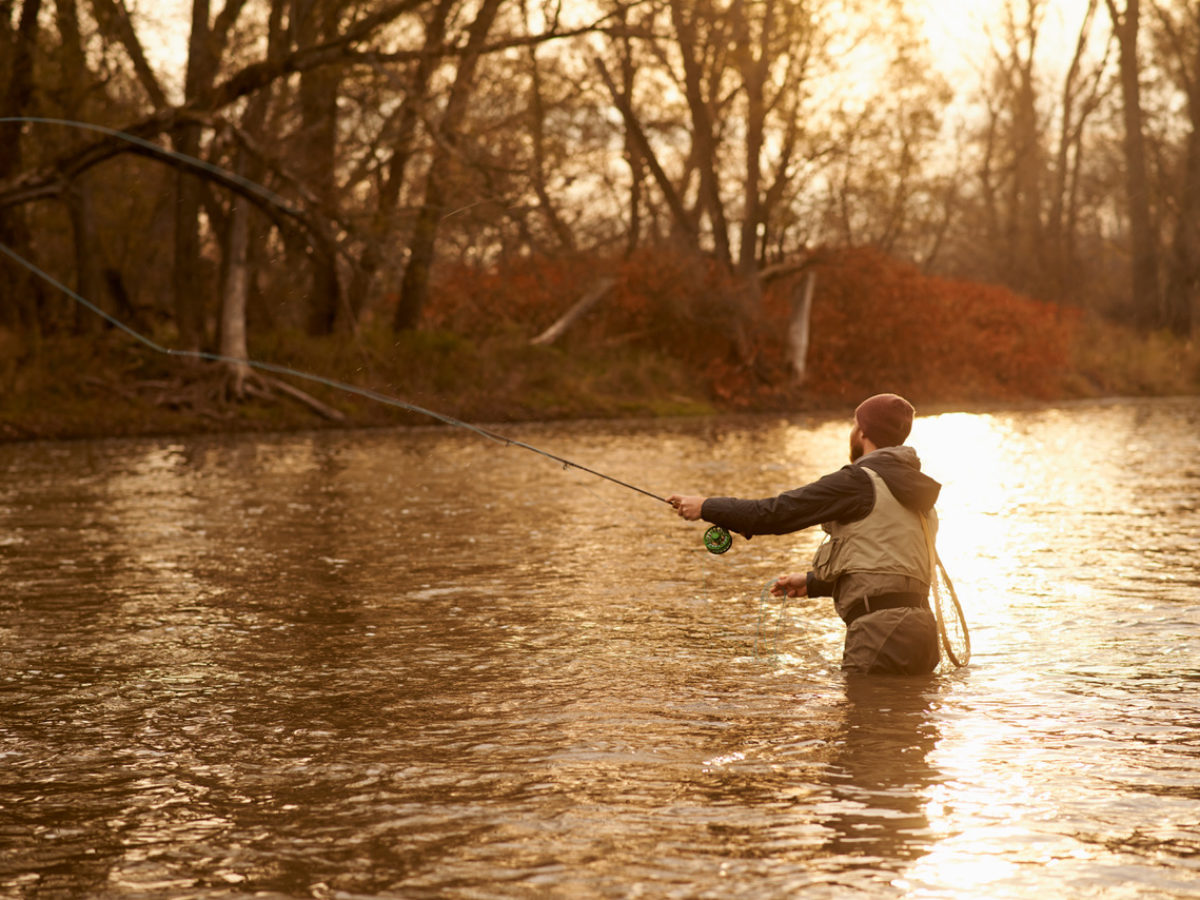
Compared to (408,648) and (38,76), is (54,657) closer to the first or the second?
(408,648)

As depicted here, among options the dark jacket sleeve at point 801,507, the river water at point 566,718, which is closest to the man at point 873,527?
the dark jacket sleeve at point 801,507

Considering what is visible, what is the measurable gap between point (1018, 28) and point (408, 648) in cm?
4404

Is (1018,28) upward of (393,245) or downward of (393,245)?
upward

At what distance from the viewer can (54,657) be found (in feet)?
25.5

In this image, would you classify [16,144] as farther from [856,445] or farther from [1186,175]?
[1186,175]

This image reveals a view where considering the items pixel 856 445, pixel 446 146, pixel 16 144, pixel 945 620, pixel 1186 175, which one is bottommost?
pixel 945 620

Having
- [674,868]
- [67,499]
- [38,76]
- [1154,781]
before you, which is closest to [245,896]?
[674,868]

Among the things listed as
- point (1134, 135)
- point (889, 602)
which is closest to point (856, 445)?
point (889, 602)

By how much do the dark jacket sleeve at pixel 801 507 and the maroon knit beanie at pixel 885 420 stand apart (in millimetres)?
201

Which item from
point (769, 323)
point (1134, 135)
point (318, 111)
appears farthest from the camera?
point (1134, 135)

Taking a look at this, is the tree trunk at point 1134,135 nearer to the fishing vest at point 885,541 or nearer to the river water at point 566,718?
the river water at point 566,718

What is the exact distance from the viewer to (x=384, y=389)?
20.2 metres

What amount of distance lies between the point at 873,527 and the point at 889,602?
0.32 metres

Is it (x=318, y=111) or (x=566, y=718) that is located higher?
(x=318, y=111)
